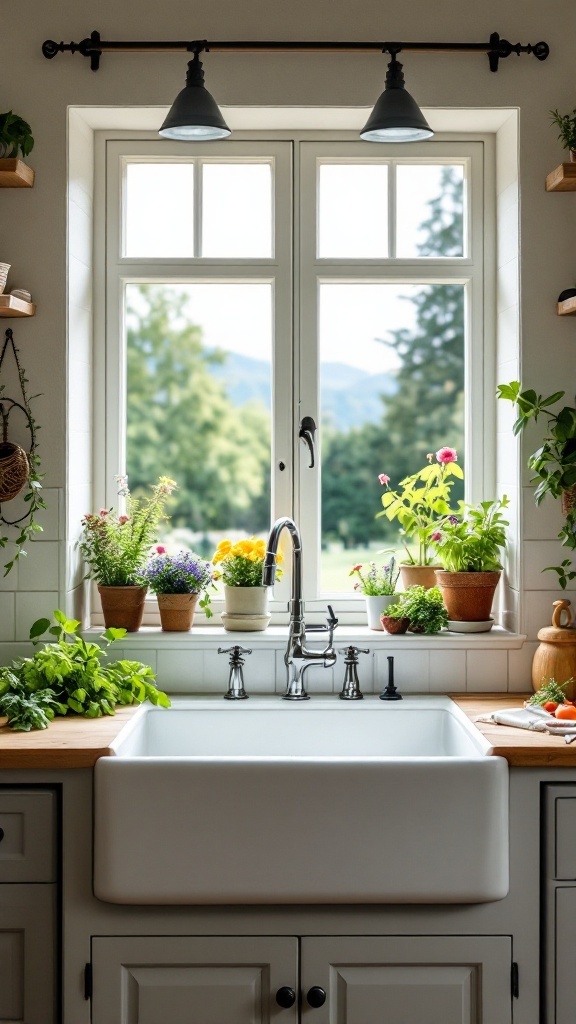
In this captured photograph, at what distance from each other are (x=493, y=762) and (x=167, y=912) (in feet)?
2.50

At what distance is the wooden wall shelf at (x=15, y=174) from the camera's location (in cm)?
257

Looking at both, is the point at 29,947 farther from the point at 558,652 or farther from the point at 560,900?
the point at 558,652

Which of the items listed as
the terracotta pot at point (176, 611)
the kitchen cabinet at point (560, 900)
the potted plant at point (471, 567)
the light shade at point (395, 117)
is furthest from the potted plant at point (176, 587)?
the light shade at point (395, 117)

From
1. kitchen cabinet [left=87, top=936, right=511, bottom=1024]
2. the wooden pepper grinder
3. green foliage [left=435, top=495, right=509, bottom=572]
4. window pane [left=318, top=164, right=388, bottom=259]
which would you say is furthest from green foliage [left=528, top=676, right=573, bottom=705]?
window pane [left=318, top=164, right=388, bottom=259]

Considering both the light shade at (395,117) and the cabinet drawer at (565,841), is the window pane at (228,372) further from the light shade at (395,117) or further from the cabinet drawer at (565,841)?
the cabinet drawer at (565,841)

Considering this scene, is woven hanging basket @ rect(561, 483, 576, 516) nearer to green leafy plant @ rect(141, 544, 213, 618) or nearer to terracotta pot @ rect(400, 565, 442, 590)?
terracotta pot @ rect(400, 565, 442, 590)

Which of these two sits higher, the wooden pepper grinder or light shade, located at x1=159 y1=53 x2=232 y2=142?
light shade, located at x1=159 y1=53 x2=232 y2=142

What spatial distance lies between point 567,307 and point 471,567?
750 millimetres

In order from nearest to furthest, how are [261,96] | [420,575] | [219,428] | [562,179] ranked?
[562,179] < [261,96] < [420,575] < [219,428]

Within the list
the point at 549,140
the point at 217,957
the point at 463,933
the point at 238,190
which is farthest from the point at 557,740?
the point at 238,190

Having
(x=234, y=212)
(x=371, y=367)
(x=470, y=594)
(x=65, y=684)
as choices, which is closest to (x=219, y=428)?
(x=371, y=367)

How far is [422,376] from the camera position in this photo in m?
3.26

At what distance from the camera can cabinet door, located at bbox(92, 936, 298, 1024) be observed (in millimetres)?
2143

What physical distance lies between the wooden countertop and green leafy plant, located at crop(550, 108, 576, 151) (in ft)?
4.99
